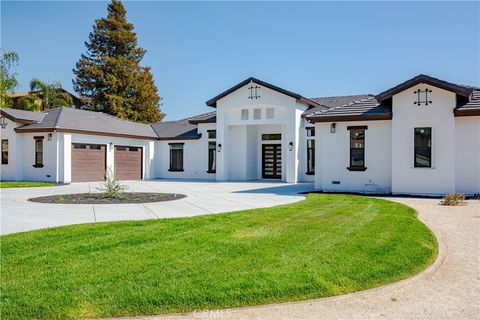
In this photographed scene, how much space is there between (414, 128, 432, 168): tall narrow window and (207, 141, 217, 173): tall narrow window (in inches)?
563

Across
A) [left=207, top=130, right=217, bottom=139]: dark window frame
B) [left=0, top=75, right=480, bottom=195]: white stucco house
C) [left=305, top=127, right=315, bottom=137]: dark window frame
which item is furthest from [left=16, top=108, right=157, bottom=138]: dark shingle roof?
[left=305, top=127, right=315, bottom=137]: dark window frame

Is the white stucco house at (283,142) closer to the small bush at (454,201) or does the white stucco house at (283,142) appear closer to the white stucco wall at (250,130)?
the white stucco wall at (250,130)

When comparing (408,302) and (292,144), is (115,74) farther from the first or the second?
(408,302)

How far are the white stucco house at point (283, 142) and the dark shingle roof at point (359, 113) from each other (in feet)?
0.14

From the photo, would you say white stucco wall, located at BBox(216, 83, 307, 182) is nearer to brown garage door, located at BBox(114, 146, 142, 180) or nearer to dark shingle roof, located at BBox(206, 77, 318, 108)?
dark shingle roof, located at BBox(206, 77, 318, 108)

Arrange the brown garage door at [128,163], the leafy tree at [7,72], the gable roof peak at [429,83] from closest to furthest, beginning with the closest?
the gable roof peak at [429,83] → the brown garage door at [128,163] → the leafy tree at [7,72]

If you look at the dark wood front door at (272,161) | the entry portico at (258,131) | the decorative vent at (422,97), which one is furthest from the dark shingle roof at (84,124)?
the decorative vent at (422,97)

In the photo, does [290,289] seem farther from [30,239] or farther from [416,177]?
[416,177]

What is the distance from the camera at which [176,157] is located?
28.7m

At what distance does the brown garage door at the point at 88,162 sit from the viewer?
23.0 m

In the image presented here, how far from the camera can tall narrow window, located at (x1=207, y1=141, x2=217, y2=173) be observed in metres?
26.8

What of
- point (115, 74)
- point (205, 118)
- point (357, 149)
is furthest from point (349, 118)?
point (115, 74)

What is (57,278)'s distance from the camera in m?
4.77

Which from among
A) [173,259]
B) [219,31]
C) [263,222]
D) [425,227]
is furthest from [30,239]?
[219,31]
